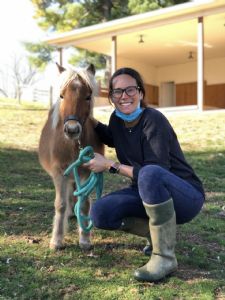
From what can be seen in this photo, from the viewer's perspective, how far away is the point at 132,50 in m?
18.5

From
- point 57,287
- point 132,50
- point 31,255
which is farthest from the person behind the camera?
point 132,50

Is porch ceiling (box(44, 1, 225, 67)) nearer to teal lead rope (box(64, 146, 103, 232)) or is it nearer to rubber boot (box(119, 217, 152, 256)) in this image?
teal lead rope (box(64, 146, 103, 232))

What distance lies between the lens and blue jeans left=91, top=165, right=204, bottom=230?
9.53 ft

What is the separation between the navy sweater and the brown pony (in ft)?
0.97

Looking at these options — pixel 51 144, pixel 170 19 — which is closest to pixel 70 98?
pixel 51 144

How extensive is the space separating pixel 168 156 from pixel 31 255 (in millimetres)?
1347

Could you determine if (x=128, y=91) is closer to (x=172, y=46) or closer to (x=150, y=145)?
(x=150, y=145)

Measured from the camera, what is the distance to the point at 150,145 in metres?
3.05

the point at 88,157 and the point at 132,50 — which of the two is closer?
the point at 88,157

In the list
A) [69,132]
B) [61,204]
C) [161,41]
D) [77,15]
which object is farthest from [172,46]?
[69,132]

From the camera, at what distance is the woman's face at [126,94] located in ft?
10.3

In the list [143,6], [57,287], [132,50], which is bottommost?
[57,287]

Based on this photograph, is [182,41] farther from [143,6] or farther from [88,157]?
[88,157]

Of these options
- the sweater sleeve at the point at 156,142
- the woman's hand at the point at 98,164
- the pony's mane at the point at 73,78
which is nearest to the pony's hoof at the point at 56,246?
the woman's hand at the point at 98,164
